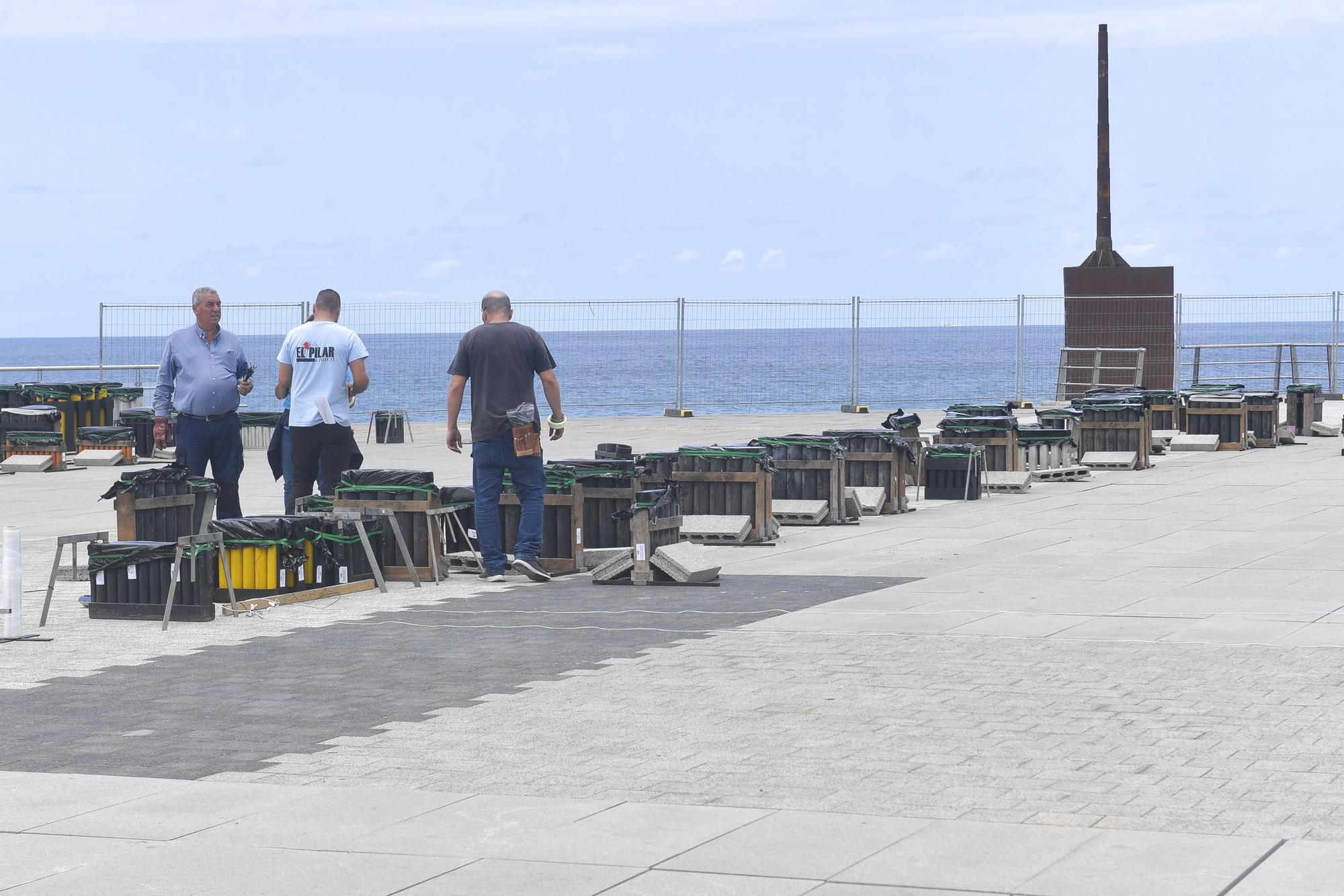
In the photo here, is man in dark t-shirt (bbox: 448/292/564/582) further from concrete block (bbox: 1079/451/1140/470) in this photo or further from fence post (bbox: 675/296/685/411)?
fence post (bbox: 675/296/685/411)

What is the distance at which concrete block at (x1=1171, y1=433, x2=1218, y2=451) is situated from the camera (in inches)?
1112

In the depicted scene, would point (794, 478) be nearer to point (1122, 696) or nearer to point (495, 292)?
point (495, 292)

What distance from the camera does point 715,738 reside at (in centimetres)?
800

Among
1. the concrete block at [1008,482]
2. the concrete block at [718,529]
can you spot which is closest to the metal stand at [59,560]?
the concrete block at [718,529]

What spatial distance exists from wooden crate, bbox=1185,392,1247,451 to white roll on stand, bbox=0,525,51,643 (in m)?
21.1

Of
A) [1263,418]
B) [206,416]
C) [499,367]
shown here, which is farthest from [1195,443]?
[206,416]

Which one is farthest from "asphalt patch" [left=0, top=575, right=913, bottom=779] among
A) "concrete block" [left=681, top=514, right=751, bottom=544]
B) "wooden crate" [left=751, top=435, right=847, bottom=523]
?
"wooden crate" [left=751, top=435, right=847, bottom=523]

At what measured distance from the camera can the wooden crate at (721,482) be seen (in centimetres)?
1655

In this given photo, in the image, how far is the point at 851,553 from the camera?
50.8 feet

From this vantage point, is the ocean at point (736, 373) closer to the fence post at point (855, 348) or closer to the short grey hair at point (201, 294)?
the fence post at point (855, 348)

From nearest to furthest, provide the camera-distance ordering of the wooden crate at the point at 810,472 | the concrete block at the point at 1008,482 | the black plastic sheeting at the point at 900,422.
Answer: the wooden crate at the point at 810,472 → the black plastic sheeting at the point at 900,422 → the concrete block at the point at 1008,482

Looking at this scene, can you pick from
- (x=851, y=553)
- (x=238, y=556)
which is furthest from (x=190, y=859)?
(x=851, y=553)

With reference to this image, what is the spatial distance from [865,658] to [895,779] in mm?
2860

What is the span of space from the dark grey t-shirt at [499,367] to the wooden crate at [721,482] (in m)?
3.13
